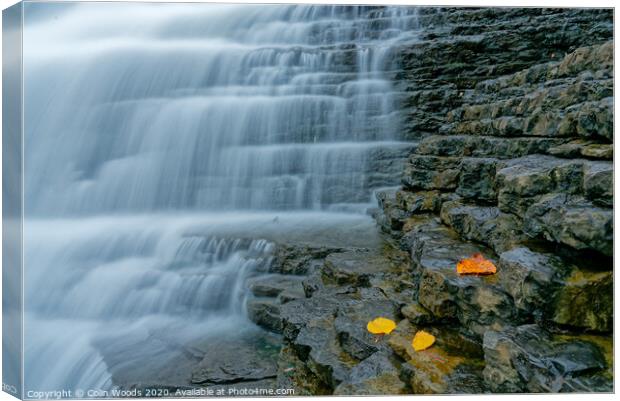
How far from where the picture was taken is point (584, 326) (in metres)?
1.83

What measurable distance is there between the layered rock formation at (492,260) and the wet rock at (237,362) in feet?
0.50

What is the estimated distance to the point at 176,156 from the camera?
4.28 meters

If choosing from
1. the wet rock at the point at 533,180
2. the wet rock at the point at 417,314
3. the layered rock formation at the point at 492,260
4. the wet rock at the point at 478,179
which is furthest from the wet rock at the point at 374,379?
the wet rock at the point at 478,179

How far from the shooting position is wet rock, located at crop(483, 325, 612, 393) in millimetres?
1648

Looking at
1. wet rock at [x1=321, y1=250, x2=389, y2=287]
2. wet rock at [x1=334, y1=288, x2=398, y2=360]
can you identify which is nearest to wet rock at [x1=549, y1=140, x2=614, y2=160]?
wet rock at [x1=334, y1=288, x2=398, y2=360]

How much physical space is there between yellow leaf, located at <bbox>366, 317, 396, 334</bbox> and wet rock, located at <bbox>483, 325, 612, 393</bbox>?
1.87 feet

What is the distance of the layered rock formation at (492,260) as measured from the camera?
176 cm

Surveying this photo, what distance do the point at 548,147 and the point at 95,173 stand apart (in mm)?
2944

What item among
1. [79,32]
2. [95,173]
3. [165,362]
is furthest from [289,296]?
[79,32]

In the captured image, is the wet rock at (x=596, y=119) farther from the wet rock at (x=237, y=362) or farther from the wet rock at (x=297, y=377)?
the wet rock at (x=237, y=362)

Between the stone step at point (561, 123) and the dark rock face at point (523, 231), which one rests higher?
the stone step at point (561, 123)

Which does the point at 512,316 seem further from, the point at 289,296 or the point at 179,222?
the point at 179,222

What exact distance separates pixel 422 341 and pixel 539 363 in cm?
49

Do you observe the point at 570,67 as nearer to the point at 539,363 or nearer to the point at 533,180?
the point at 533,180
